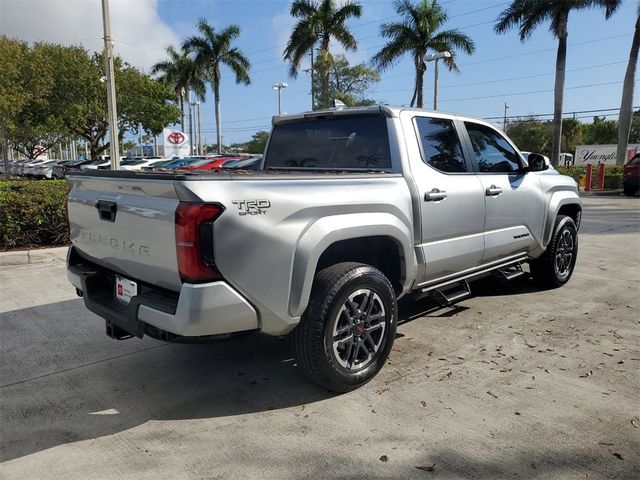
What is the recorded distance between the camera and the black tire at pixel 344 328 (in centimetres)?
320

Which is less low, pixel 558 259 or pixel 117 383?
pixel 558 259

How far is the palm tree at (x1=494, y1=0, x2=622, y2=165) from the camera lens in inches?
971

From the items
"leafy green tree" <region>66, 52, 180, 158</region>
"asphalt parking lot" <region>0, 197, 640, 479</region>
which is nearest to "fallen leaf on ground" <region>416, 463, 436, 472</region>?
"asphalt parking lot" <region>0, 197, 640, 479</region>

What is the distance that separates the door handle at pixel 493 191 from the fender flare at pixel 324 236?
4.15 ft

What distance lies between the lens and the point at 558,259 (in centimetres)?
598

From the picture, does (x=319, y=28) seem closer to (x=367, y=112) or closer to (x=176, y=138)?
(x=176, y=138)

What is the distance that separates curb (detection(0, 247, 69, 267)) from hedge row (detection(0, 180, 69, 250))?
1.10 ft

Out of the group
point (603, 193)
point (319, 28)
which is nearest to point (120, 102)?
point (319, 28)

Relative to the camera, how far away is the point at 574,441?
9.55ft

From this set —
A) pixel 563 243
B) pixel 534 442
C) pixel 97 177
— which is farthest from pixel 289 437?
pixel 563 243

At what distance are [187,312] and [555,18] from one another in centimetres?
2767

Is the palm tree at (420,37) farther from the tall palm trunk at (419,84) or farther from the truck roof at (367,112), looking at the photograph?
the truck roof at (367,112)

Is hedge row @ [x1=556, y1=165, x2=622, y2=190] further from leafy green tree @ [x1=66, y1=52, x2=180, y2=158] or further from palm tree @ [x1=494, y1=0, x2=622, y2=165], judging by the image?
leafy green tree @ [x1=66, y1=52, x2=180, y2=158]

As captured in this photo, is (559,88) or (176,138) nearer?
(176,138)
